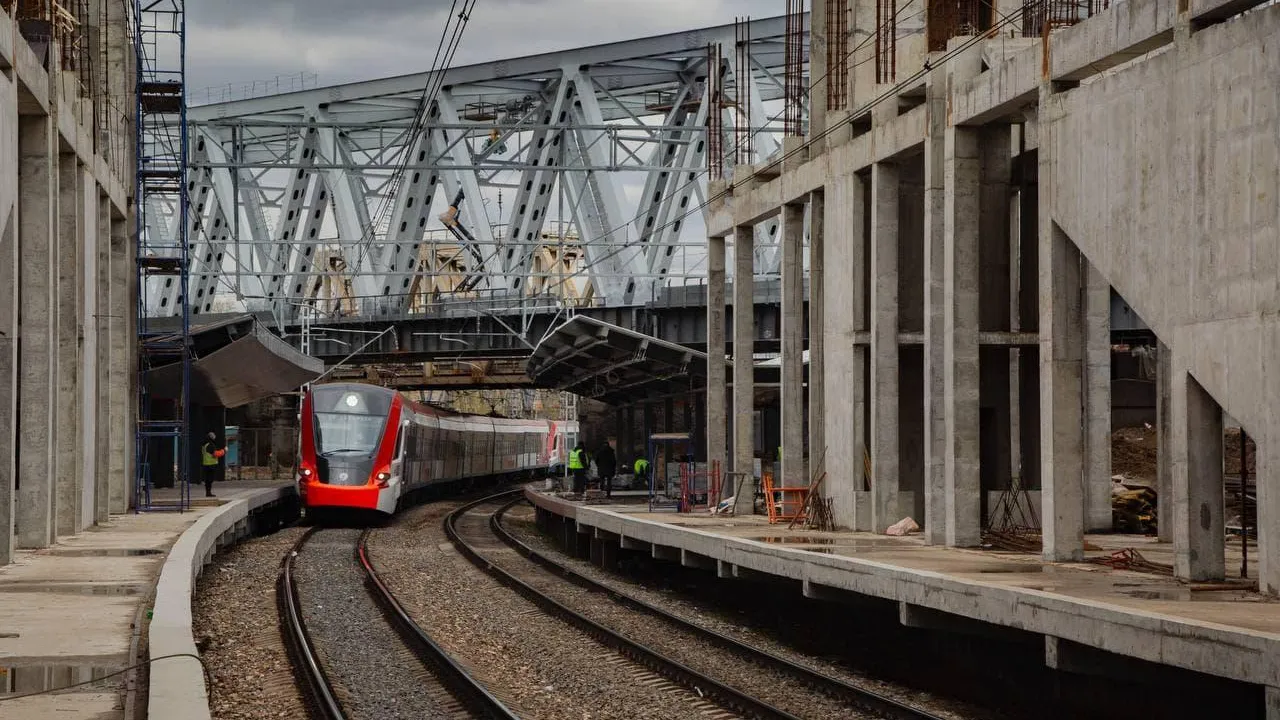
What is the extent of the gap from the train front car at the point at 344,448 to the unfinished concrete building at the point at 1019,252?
7.30 meters

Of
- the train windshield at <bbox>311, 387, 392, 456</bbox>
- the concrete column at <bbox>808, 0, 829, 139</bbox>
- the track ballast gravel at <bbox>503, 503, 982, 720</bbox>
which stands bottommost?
the track ballast gravel at <bbox>503, 503, 982, 720</bbox>

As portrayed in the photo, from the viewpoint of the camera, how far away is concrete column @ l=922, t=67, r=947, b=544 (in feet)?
63.6

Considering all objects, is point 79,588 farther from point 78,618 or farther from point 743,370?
point 743,370

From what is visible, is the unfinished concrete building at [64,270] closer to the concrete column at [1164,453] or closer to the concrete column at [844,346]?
the concrete column at [844,346]

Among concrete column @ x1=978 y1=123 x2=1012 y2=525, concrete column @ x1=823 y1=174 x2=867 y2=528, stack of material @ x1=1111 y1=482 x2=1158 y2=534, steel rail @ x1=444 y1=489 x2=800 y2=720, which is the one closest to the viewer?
steel rail @ x1=444 y1=489 x2=800 y2=720

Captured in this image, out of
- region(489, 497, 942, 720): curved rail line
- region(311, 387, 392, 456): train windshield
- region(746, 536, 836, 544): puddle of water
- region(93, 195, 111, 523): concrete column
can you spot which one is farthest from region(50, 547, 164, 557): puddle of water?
region(311, 387, 392, 456): train windshield

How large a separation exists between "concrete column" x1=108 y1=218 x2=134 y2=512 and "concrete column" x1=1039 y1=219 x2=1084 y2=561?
1809cm

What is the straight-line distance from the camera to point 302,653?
49.0ft

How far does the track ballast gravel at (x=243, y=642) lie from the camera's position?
41.6ft

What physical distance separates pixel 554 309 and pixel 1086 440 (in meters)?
27.6

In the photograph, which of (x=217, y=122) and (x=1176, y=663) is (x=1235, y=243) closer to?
(x=1176, y=663)

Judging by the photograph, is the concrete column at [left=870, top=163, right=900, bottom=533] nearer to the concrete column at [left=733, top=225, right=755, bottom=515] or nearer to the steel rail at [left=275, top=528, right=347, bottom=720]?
the concrete column at [left=733, top=225, right=755, bottom=515]

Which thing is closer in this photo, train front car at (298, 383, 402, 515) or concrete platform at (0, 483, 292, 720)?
concrete platform at (0, 483, 292, 720)

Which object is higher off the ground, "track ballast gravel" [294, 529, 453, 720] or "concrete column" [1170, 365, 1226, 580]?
"concrete column" [1170, 365, 1226, 580]
